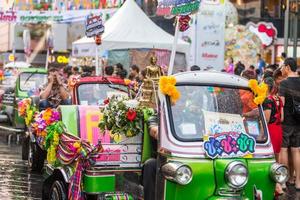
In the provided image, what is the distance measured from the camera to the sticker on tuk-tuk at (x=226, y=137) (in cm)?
604

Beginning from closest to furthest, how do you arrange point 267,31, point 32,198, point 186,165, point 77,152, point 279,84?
point 186,165 → point 77,152 → point 32,198 → point 279,84 → point 267,31

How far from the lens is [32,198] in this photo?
30.1ft

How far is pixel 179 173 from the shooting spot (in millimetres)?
5746

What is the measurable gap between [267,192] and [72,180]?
2067mm

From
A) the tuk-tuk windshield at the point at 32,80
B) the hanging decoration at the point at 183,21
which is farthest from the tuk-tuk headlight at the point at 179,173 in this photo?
the tuk-tuk windshield at the point at 32,80

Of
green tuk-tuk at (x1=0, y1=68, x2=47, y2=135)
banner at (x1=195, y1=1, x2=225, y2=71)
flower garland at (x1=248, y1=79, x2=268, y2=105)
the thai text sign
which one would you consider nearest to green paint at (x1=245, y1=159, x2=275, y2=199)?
flower garland at (x1=248, y1=79, x2=268, y2=105)

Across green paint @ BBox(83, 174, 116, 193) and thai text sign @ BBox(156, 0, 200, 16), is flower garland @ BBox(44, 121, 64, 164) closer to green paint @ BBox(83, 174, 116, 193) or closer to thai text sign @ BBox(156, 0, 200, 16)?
green paint @ BBox(83, 174, 116, 193)

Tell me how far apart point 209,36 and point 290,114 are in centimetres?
806

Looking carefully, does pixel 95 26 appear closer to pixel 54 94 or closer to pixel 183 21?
pixel 54 94

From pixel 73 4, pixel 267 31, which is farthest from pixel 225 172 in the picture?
pixel 267 31

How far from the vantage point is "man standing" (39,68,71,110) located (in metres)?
11.0

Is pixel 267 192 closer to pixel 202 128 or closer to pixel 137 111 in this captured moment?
pixel 202 128

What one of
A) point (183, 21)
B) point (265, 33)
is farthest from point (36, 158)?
point (265, 33)

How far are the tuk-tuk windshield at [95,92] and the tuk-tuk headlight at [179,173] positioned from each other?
513 centimetres
